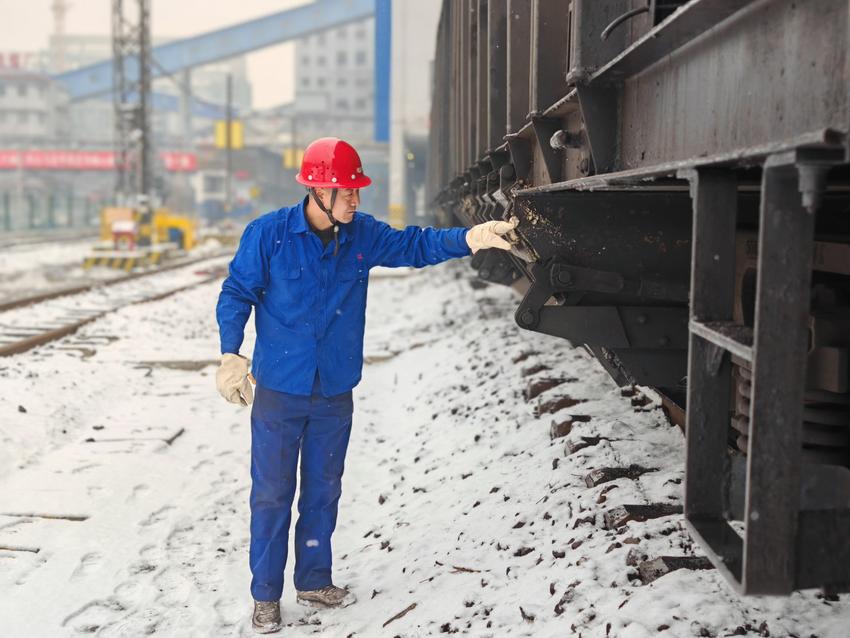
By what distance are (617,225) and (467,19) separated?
15.7 ft

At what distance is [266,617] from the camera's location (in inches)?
164

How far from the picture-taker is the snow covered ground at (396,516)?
3.50 m

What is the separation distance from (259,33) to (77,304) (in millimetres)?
54736

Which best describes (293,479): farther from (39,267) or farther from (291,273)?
(39,267)

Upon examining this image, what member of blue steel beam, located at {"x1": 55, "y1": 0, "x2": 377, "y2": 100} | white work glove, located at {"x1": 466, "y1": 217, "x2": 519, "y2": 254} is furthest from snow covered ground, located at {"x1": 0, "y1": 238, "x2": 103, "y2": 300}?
blue steel beam, located at {"x1": 55, "y1": 0, "x2": 377, "y2": 100}

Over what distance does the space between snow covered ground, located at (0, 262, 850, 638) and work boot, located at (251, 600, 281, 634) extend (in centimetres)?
6

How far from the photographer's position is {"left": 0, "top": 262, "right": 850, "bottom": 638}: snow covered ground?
11.5 feet

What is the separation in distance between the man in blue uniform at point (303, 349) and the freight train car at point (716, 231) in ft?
1.71

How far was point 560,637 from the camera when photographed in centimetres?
323

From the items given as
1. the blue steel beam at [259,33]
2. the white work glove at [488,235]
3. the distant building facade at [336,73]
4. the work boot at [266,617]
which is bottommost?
the work boot at [266,617]

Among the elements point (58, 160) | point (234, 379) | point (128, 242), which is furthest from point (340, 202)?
point (58, 160)

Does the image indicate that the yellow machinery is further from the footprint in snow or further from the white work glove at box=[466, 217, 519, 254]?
the white work glove at box=[466, 217, 519, 254]

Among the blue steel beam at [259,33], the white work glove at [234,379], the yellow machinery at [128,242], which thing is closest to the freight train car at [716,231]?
the white work glove at [234,379]

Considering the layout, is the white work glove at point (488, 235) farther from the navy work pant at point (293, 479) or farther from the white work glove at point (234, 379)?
the white work glove at point (234, 379)
